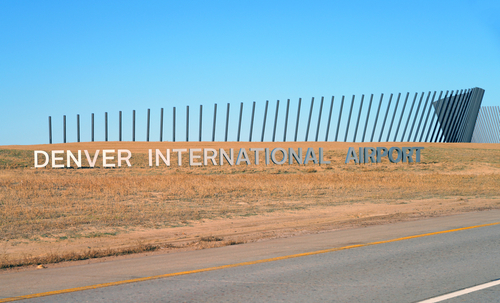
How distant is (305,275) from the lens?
767cm

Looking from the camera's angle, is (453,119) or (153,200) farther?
(453,119)

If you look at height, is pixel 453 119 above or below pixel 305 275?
above

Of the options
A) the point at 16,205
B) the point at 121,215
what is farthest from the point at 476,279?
the point at 16,205

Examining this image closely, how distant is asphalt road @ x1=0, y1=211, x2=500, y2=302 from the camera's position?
651 centimetres

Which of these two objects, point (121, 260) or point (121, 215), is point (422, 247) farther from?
point (121, 215)

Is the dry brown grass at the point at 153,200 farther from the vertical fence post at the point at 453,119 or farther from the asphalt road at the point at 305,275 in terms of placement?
the vertical fence post at the point at 453,119

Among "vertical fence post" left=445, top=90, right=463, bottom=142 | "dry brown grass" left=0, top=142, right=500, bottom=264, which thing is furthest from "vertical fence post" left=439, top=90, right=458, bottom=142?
"dry brown grass" left=0, top=142, right=500, bottom=264

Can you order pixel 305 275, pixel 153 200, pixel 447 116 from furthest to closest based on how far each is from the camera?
pixel 447 116 → pixel 153 200 → pixel 305 275

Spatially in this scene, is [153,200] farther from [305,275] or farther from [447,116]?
[447,116]

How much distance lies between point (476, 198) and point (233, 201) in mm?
12383

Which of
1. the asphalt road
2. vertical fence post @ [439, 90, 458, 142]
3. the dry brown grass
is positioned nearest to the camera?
the asphalt road

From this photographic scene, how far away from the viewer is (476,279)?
7.12 metres

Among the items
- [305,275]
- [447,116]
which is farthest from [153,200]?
[447,116]

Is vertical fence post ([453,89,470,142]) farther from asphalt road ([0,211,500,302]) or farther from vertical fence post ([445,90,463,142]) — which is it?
asphalt road ([0,211,500,302])
